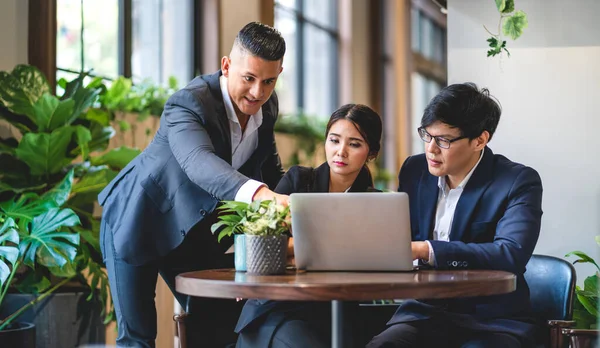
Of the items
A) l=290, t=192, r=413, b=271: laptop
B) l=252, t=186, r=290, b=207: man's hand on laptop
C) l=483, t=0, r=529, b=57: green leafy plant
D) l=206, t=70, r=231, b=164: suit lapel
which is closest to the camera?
l=290, t=192, r=413, b=271: laptop

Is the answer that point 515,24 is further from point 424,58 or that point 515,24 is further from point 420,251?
point 424,58

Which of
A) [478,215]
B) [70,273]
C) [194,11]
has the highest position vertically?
[194,11]

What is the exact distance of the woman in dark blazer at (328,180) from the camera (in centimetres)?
217

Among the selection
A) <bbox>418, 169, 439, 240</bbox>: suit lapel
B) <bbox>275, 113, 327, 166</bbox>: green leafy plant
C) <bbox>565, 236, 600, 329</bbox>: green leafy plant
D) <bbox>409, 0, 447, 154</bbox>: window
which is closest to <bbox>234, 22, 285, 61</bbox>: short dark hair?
<bbox>418, 169, 439, 240</bbox>: suit lapel

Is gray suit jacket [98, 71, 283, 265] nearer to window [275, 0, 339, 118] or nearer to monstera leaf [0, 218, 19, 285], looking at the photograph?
monstera leaf [0, 218, 19, 285]

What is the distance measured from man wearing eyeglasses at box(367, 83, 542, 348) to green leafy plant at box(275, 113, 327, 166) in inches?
181

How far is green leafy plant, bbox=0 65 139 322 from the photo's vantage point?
3.49m

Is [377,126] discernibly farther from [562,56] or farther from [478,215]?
[562,56]

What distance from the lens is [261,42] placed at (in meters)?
2.40

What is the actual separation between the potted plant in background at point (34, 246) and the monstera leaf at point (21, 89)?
0.41 m

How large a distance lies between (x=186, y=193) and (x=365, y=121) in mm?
584

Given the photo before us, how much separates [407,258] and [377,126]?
0.66 metres

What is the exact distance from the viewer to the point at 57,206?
3414 mm

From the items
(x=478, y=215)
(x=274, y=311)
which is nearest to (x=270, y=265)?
(x=274, y=311)
